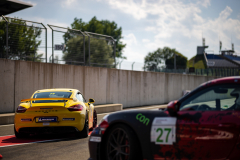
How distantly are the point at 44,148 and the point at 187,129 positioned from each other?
414 centimetres

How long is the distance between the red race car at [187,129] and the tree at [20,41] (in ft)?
42.0

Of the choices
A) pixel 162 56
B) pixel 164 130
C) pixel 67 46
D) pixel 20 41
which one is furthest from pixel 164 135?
pixel 162 56

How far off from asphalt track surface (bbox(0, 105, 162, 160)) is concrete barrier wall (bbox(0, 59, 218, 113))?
687cm

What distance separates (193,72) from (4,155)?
34.1m

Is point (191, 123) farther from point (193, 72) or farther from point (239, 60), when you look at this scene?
point (239, 60)

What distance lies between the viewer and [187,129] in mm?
4148

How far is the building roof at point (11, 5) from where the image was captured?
1025cm

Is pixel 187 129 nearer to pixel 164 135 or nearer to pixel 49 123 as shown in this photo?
pixel 164 135

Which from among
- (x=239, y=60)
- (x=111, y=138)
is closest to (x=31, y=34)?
(x=111, y=138)

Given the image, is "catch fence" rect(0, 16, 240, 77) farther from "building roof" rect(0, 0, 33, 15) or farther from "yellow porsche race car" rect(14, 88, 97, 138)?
"yellow porsche race car" rect(14, 88, 97, 138)

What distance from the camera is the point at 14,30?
659 inches

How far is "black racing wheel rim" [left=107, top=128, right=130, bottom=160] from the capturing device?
4574 mm

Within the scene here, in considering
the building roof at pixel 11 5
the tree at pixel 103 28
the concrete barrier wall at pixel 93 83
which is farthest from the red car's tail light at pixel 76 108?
the tree at pixel 103 28

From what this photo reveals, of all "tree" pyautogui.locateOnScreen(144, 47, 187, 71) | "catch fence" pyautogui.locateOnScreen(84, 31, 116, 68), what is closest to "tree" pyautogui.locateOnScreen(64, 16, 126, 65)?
"tree" pyautogui.locateOnScreen(144, 47, 187, 71)
